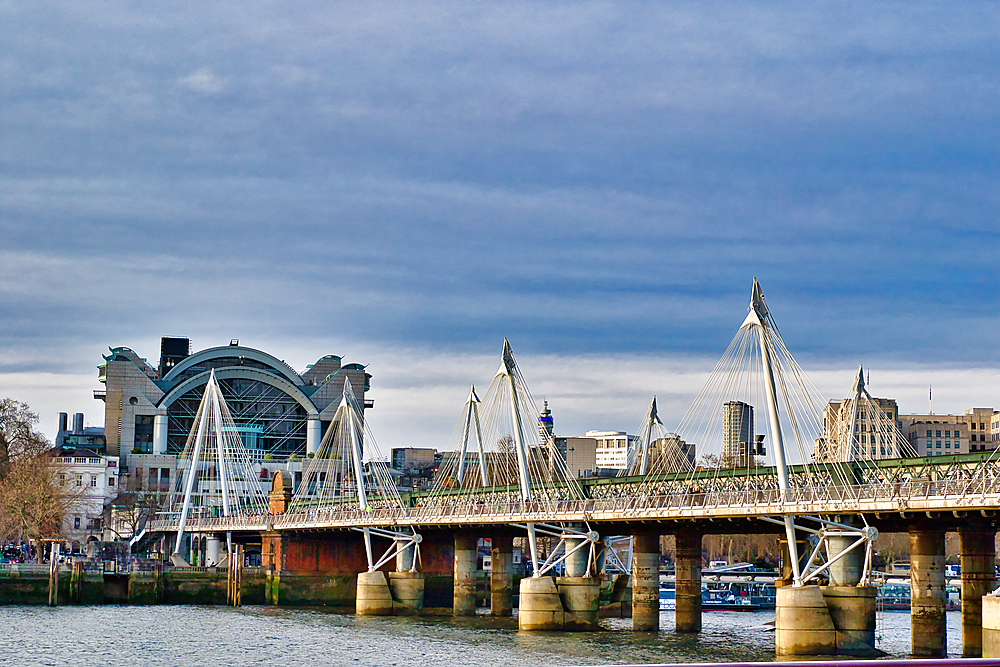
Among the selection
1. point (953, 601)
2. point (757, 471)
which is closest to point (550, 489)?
point (757, 471)

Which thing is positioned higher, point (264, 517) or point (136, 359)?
point (136, 359)

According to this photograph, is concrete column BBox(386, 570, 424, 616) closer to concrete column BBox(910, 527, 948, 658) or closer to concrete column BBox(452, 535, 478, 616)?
concrete column BBox(452, 535, 478, 616)

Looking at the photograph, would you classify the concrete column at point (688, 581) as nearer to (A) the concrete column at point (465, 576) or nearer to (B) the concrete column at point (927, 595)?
(A) the concrete column at point (465, 576)

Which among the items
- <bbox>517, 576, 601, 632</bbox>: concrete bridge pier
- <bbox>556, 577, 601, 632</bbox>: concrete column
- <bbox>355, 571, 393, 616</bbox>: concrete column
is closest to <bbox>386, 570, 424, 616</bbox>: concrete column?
<bbox>355, 571, 393, 616</bbox>: concrete column

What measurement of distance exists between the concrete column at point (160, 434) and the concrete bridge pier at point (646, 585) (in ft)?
373

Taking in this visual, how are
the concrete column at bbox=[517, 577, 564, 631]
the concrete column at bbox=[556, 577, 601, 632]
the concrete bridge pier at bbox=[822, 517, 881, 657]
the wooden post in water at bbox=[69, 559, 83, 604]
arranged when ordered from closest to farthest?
the concrete bridge pier at bbox=[822, 517, 881, 657]
the concrete column at bbox=[517, 577, 564, 631]
the concrete column at bbox=[556, 577, 601, 632]
the wooden post in water at bbox=[69, 559, 83, 604]

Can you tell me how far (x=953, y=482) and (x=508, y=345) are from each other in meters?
39.1

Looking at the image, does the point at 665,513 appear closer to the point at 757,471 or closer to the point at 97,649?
the point at 757,471

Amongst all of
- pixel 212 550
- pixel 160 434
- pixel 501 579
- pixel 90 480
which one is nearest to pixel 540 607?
pixel 501 579

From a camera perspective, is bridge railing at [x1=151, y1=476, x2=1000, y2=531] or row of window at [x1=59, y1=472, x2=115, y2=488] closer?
bridge railing at [x1=151, y1=476, x2=1000, y2=531]

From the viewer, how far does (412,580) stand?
105m

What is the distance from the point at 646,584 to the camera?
293 ft

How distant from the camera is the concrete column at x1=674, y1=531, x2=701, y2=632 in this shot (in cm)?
8881

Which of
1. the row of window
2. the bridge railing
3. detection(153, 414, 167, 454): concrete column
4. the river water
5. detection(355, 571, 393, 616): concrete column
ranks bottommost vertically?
the river water
